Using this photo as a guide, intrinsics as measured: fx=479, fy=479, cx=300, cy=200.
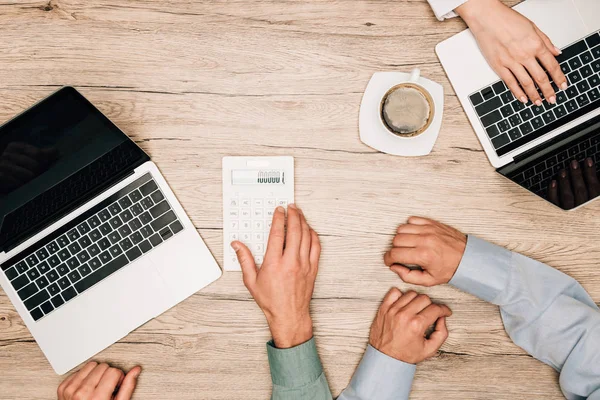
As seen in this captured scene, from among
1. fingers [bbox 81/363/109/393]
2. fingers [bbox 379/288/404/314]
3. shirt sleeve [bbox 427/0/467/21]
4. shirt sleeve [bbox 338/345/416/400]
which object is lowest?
shirt sleeve [bbox 338/345/416/400]

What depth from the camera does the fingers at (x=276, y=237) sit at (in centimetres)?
97

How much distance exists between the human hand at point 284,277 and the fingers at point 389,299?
0.16 metres

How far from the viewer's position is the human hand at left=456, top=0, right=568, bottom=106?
0.96m

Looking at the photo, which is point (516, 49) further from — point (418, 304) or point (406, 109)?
point (418, 304)

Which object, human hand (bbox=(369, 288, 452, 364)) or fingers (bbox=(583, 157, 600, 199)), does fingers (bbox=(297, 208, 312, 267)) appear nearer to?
human hand (bbox=(369, 288, 452, 364))

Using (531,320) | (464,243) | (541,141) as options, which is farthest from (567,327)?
(541,141)

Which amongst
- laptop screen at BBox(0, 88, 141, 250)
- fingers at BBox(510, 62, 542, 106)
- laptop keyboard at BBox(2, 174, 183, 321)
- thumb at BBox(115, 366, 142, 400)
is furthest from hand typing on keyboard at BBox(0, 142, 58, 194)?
fingers at BBox(510, 62, 542, 106)

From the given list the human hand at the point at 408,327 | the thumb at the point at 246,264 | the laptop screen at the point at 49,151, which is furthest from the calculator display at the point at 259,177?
the human hand at the point at 408,327

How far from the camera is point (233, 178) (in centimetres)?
100

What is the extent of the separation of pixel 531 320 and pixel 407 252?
0.95 feet

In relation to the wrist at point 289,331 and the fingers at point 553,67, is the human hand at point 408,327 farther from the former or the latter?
the fingers at point 553,67

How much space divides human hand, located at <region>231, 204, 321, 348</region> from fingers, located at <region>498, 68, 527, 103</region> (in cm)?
50

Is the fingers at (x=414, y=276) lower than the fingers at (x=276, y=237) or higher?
lower

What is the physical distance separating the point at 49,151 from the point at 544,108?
97 centimetres
